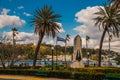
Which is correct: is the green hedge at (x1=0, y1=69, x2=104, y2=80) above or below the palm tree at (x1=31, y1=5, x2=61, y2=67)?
below

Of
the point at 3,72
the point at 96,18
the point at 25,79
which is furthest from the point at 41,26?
Result: the point at 25,79

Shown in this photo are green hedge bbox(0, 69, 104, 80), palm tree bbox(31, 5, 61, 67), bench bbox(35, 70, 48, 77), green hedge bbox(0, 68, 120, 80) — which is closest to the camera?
green hedge bbox(0, 68, 120, 80)

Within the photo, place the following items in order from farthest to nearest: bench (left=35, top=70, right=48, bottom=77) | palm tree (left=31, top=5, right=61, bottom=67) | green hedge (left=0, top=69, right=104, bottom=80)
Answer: palm tree (left=31, top=5, right=61, bottom=67), bench (left=35, top=70, right=48, bottom=77), green hedge (left=0, top=69, right=104, bottom=80)

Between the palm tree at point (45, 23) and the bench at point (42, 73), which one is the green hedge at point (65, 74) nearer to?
the bench at point (42, 73)

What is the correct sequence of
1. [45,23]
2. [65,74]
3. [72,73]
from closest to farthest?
[72,73]
[65,74]
[45,23]

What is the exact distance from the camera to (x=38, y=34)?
66688 millimetres

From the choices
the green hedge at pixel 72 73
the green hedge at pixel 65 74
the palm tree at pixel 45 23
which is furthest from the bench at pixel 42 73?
the palm tree at pixel 45 23

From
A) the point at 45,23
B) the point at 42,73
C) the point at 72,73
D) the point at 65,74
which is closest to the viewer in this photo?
the point at 72,73

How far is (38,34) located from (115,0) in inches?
1013

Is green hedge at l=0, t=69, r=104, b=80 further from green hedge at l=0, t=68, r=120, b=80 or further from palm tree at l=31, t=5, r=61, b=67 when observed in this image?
palm tree at l=31, t=5, r=61, b=67

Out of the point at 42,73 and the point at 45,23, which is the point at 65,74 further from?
the point at 45,23

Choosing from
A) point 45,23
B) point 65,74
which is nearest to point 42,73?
point 65,74

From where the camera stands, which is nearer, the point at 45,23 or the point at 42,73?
the point at 42,73

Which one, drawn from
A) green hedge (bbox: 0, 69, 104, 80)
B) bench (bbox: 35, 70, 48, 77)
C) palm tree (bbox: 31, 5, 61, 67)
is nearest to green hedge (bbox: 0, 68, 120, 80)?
green hedge (bbox: 0, 69, 104, 80)
